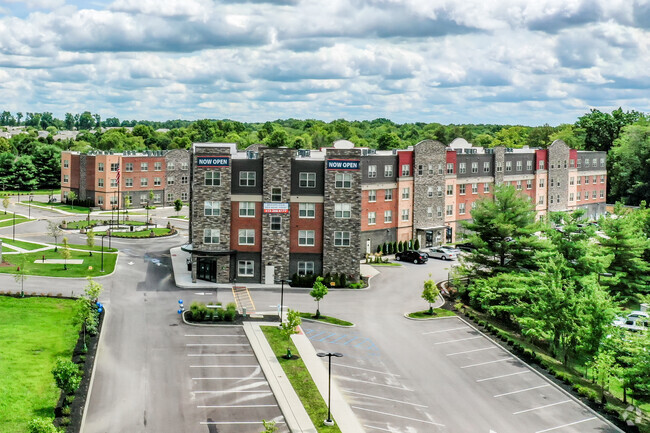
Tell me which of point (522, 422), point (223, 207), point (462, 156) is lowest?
point (522, 422)

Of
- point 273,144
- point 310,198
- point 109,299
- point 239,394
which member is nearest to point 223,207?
point 310,198

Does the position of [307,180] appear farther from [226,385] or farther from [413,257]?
[226,385]

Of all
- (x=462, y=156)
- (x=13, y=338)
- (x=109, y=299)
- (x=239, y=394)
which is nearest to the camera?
(x=239, y=394)

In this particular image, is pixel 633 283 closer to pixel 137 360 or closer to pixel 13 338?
pixel 137 360

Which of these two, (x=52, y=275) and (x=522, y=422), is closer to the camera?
(x=522, y=422)

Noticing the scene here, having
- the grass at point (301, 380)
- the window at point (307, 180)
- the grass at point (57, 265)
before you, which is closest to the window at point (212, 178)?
the window at point (307, 180)

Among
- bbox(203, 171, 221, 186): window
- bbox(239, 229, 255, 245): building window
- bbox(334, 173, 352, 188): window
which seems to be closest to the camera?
bbox(203, 171, 221, 186): window

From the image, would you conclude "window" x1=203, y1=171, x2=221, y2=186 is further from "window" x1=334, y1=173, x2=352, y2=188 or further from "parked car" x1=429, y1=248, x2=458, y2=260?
"parked car" x1=429, y1=248, x2=458, y2=260

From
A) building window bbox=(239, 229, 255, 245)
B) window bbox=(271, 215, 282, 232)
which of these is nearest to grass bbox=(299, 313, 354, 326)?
window bbox=(271, 215, 282, 232)
